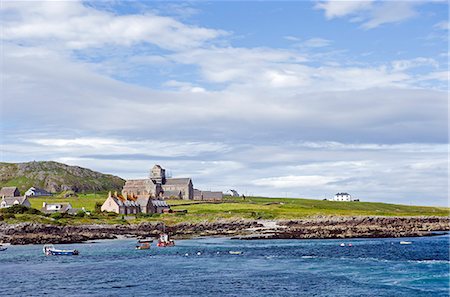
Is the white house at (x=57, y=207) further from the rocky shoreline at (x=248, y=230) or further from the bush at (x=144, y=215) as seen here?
the rocky shoreline at (x=248, y=230)

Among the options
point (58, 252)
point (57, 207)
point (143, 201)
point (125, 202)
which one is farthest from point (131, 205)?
point (58, 252)

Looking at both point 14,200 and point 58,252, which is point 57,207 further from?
point 58,252

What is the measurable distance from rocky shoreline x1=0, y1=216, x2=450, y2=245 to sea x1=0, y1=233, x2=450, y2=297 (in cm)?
1461

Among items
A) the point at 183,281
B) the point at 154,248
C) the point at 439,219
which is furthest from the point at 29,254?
the point at 439,219

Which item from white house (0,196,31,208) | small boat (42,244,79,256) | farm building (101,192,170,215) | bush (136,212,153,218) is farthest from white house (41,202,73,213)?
small boat (42,244,79,256)

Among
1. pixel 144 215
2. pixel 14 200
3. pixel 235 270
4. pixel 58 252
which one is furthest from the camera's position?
pixel 14 200

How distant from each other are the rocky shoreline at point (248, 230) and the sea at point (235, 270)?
14.6 m

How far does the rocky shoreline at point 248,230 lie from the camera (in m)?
115

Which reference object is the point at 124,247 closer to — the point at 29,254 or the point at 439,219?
the point at 29,254

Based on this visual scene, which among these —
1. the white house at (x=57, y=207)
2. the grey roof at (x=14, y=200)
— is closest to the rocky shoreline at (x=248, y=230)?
the white house at (x=57, y=207)

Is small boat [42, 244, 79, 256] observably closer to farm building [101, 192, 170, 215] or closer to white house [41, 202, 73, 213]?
farm building [101, 192, 170, 215]

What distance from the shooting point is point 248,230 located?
434 ft

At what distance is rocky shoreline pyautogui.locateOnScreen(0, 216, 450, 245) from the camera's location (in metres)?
115

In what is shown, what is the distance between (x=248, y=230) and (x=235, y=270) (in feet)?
213
